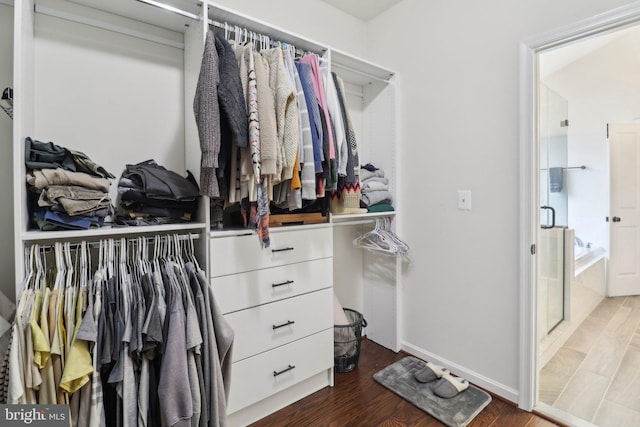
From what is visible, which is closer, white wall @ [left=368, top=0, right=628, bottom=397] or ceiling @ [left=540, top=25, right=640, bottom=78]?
white wall @ [left=368, top=0, right=628, bottom=397]

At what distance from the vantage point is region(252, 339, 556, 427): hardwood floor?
1646mm

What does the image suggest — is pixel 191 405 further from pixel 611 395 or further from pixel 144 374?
pixel 611 395

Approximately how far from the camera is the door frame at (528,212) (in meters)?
1.67

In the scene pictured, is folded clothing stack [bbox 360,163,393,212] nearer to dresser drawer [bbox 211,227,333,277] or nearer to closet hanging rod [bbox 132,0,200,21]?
dresser drawer [bbox 211,227,333,277]

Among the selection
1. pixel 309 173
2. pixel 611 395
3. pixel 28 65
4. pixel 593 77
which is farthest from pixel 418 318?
pixel 593 77

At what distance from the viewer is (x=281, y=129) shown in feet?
4.66

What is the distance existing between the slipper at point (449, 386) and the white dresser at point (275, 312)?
0.63m

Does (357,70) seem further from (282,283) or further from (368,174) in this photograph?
(282,283)

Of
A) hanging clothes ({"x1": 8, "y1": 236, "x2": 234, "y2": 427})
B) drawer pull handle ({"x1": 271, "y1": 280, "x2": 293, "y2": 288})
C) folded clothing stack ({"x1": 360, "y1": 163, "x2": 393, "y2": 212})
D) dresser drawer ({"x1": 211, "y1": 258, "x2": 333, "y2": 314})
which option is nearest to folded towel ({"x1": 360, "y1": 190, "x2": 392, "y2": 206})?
folded clothing stack ({"x1": 360, "y1": 163, "x2": 393, "y2": 212})

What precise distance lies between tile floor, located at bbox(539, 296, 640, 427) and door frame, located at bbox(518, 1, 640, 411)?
289 mm

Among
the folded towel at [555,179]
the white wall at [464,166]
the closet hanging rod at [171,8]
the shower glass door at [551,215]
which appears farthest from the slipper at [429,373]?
the closet hanging rod at [171,8]

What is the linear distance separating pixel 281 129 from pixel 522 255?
1445 mm

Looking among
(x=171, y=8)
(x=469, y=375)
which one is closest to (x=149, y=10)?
(x=171, y=8)

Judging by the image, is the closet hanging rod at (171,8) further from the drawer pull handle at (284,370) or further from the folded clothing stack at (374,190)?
the drawer pull handle at (284,370)
